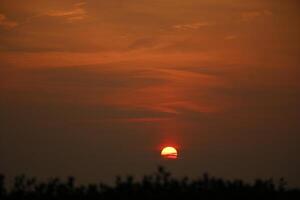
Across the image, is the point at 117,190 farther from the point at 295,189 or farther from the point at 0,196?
the point at 295,189

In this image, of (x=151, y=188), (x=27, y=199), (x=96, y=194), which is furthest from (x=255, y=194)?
(x=27, y=199)

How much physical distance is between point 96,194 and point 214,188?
197 centimetres

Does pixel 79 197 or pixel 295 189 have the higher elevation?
pixel 295 189

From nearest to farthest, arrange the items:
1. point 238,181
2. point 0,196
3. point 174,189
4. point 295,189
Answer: point 0,196 → point 174,189 → point 238,181 → point 295,189

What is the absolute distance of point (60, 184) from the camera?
13188 mm

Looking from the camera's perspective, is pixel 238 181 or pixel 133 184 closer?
pixel 133 184

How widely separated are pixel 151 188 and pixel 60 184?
1382 millimetres

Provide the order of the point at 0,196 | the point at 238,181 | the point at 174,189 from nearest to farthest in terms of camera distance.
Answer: the point at 0,196
the point at 174,189
the point at 238,181

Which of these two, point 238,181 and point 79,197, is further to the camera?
point 238,181

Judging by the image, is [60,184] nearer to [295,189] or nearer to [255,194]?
[255,194]

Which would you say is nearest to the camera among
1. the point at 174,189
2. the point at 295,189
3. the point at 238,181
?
the point at 174,189

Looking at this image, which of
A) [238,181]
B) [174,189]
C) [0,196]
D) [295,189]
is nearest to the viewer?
[0,196]

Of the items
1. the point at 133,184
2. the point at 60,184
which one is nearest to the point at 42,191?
the point at 60,184

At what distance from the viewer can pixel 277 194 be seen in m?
14.1
